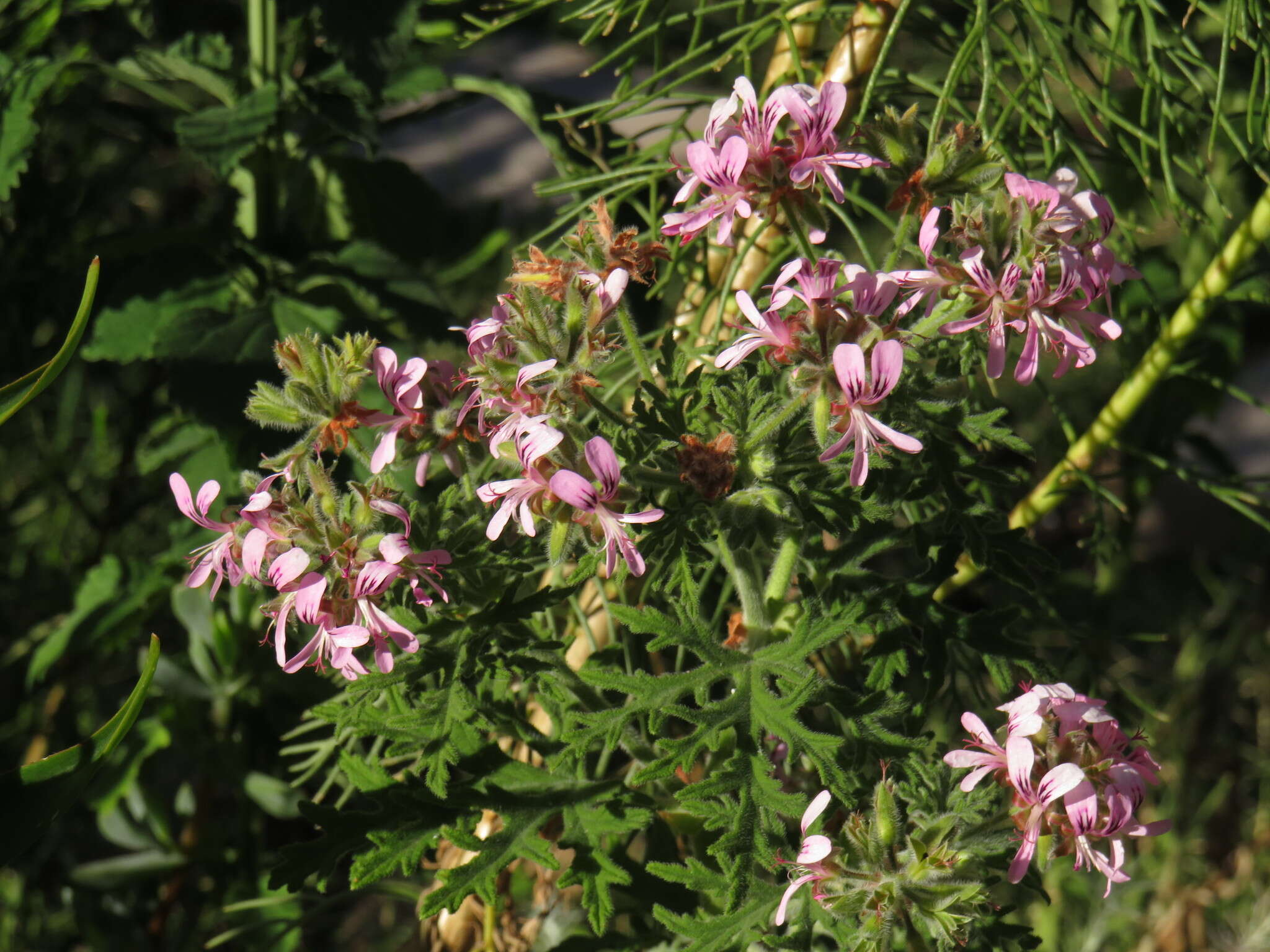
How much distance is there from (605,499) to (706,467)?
70mm

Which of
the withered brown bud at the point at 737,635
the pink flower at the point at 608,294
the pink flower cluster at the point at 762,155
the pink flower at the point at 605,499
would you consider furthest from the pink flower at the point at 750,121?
the withered brown bud at the point at 737,635

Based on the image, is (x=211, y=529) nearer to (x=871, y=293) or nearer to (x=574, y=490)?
(x=574, y=490)

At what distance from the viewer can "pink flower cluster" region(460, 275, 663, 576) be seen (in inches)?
22.9

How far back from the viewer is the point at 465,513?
0.74 m

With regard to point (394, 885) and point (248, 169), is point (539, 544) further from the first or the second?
point (248, 169)

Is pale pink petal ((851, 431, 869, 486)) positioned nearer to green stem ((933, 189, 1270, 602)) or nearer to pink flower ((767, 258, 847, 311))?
pink flower ((767, 258, 847, 311))

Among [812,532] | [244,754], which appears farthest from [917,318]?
[244,754]

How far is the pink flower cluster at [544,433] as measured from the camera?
22.9 inches

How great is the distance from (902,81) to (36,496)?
57.9 inches

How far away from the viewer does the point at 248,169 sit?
1.21 m

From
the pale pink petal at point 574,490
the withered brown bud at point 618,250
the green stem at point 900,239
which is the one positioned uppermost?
the withered brown bud at point 618,250

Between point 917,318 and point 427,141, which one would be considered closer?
point 917,318

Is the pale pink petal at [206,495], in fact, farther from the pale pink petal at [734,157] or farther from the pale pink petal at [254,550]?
the pale pink petal at [734,157]

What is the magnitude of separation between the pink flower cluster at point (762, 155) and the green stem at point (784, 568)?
20 centimetres
